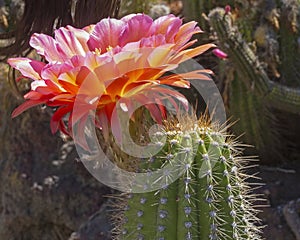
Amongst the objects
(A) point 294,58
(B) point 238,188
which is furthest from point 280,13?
(B) point 238,188

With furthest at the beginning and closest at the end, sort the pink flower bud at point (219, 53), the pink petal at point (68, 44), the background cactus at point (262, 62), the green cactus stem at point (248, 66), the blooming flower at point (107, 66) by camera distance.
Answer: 1. the background cactus at point (262, 62)
2. the pink flower bud at point (219, 53)
3. the green cactus stem at point (248, 66)
4. the pink petal at point (68, 44)
5. the blooming flower at point (107, 66)

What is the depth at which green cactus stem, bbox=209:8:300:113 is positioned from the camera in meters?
2.27

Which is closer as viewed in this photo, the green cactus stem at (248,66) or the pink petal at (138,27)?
the pink petal at (138,27)

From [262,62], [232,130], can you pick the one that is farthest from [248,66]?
[232,130]

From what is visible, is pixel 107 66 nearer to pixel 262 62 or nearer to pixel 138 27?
pixel 138 27

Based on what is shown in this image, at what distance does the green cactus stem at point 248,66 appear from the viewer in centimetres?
227

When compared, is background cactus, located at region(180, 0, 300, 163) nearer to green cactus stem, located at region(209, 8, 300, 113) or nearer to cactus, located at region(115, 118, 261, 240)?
green cactus stem, located at region(209, 8, 300, 113)

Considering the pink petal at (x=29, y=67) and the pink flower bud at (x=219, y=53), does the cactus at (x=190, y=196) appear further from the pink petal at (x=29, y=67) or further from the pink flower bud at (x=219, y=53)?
the pink flower bud at (x=219, y=53)

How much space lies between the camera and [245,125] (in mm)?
2795

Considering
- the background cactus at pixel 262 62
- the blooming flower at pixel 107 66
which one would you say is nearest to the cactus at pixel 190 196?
the blooming flower at pixel 107 66

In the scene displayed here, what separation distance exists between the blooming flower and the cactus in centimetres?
9

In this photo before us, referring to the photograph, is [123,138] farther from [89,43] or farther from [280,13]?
[280,13]

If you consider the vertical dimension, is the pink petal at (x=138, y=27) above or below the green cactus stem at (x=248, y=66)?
above

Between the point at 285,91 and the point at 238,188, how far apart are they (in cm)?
124
